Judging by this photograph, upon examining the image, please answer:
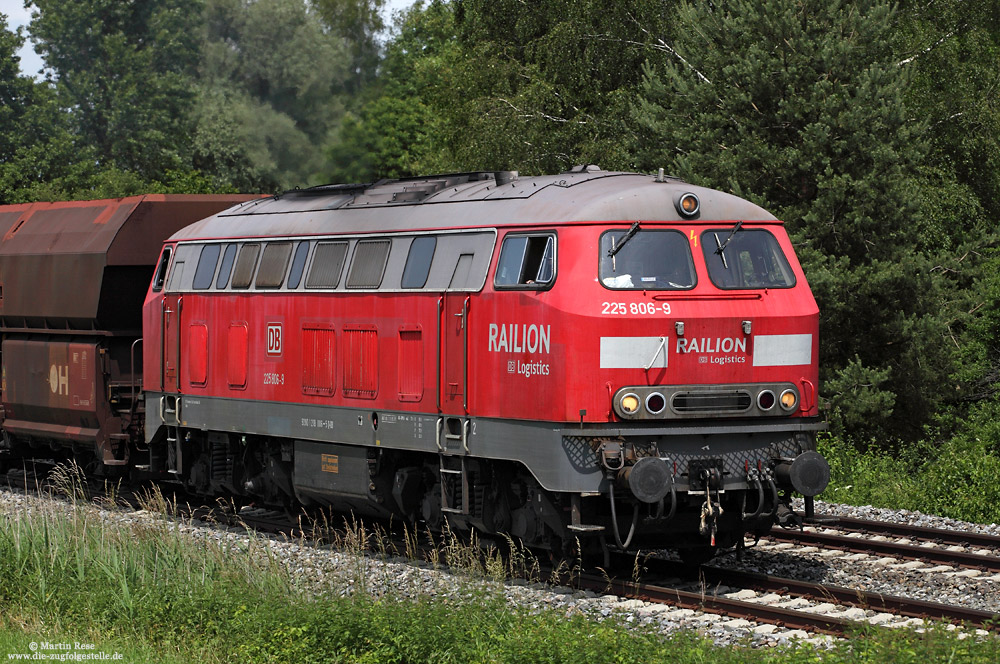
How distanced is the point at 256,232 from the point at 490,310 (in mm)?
4503

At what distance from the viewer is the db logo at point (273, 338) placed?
1525cm

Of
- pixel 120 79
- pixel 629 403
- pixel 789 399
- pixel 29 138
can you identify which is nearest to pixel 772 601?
pixel 789 399

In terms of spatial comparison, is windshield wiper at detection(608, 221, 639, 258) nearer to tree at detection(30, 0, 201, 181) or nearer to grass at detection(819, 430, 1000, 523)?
grass at detection(819, 430, 1000, 523)

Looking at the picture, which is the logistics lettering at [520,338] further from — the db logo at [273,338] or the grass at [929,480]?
the grass at [929,480]

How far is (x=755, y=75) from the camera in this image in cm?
2298

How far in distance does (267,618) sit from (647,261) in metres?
4.63

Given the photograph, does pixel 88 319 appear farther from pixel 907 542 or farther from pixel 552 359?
pixel 907 542

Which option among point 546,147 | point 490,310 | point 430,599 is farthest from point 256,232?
point 546,147

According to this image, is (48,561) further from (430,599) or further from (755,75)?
(755,75)

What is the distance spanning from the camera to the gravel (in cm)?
1043

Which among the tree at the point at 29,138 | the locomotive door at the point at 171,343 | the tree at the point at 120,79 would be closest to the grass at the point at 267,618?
the locomotive door at the point at 171,343

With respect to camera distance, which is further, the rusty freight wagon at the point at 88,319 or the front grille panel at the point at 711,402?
the rusty freight wagon at the point at 88,319

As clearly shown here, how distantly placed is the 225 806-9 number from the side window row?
1384mm

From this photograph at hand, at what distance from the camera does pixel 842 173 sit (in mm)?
22469
